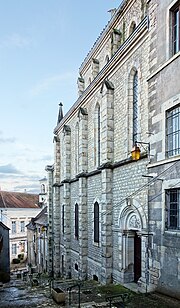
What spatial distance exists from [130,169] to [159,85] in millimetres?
4113

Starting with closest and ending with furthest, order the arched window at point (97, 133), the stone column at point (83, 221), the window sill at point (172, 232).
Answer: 1. the window sill at point (172, 232)
2. the arched window at point (97, 133)
3. the stone column at point (83, 221)

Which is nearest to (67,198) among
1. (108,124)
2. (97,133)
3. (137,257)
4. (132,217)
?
(97,133)

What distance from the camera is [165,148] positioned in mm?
10133

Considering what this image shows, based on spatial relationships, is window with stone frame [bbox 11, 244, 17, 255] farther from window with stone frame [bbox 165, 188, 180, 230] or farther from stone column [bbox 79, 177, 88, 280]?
window with stone frame [bbox 165, 188, 180, 230]

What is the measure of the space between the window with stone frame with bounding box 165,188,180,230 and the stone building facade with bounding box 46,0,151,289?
1.75m

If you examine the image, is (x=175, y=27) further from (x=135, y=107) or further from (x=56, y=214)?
(x=56, y=214)

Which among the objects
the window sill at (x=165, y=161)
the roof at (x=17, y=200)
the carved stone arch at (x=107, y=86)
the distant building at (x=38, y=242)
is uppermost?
the carved stone arch at (x=107, y=86)

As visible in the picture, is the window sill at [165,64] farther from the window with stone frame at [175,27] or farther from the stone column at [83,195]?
the stone column at [83,195]

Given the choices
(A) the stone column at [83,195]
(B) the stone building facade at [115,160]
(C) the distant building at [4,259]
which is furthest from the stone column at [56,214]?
(A) the stone column at [83,195]

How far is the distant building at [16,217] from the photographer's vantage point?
4566 cm

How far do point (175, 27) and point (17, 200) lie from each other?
145 ft

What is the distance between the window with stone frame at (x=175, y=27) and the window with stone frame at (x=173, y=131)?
187cm

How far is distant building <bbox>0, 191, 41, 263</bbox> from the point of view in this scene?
45.7 meters

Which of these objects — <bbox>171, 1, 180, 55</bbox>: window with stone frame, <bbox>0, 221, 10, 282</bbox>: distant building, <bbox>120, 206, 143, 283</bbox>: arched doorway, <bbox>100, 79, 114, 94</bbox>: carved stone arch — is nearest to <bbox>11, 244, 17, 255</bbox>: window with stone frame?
<bbox>0, 221, 10, 282</bbox>: distant building
